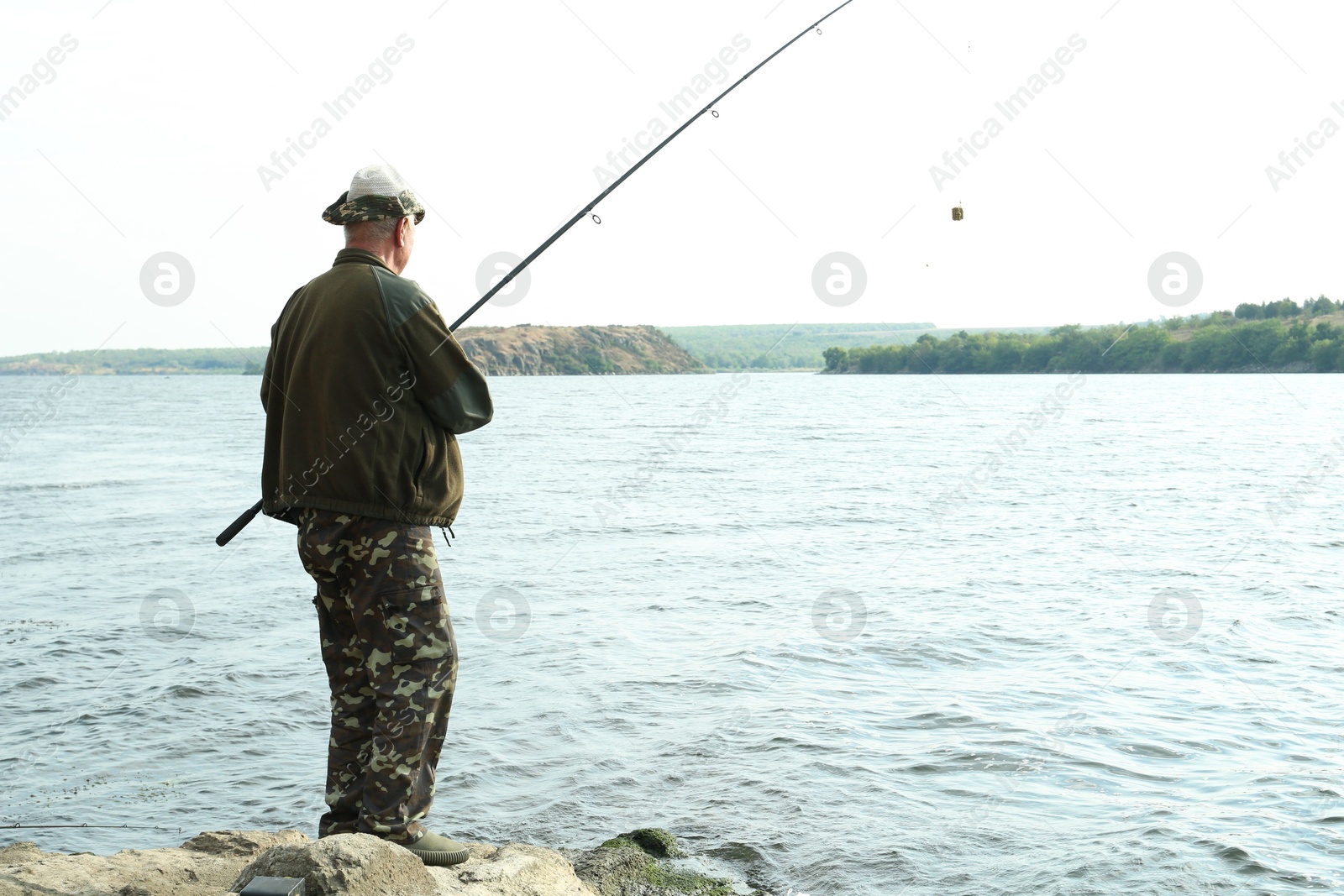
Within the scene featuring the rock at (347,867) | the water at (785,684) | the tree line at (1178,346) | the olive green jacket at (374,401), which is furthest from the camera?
the tree line at (1178,346)

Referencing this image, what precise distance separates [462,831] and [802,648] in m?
4.74

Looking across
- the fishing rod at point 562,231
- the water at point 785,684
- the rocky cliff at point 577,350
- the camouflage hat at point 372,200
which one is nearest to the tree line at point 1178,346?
the rocky cliff at point 577,350

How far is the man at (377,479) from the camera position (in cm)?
369

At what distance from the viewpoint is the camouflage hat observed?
389 centimetres

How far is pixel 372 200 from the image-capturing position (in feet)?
12.8

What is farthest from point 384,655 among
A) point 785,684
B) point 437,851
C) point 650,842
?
point 785,684

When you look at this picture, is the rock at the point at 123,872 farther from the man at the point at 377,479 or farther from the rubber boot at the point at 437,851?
the man at the point at 377,479

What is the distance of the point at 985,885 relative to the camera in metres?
5.39

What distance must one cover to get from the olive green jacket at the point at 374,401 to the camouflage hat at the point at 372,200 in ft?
0.69

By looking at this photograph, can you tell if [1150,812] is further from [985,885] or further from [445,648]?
[445,648]

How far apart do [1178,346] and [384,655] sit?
4473 inches

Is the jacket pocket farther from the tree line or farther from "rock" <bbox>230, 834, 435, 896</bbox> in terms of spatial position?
the tree line

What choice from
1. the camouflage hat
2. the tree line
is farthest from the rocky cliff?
the camouflage hat

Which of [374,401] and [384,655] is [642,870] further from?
[374,401]
